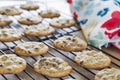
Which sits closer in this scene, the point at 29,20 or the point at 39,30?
the point at 39,30

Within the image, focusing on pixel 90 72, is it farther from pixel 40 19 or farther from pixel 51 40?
pixel 40 19

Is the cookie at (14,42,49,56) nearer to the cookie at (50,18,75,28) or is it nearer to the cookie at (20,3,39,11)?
the cookie at (50,18,75,28)

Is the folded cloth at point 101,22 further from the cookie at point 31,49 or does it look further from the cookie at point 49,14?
the cookie at point 31,49

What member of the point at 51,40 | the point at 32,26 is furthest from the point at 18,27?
the point at 51,40

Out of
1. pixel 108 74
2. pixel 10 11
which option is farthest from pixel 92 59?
pixel 10 11

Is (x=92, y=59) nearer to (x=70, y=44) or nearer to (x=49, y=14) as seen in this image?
(x=70, y=44)

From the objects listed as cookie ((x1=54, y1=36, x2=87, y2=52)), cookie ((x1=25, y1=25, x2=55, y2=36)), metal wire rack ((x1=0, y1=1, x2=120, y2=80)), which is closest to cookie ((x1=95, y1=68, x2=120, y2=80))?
metal wire rack ((x1=0, y1=1, x2=120, y2=80))

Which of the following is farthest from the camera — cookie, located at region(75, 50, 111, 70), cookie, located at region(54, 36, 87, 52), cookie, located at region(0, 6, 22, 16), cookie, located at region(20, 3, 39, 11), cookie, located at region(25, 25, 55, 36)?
cookie, located at region(20, 3, 39, 11)
